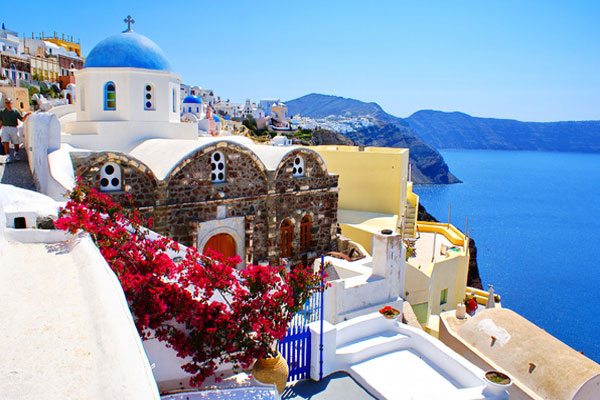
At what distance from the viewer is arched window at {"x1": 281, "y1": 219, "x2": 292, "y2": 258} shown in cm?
1286

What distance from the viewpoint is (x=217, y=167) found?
36.8 ft

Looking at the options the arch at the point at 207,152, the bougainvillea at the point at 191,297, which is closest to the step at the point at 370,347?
the bougainvillea at the point at 191,297

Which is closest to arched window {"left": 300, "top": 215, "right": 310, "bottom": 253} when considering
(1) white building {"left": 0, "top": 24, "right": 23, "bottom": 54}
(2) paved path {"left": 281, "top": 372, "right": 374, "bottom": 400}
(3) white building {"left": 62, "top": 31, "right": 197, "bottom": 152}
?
(3) white building {"left": 62, "top": 31, "right": 197, "bottom": 152}

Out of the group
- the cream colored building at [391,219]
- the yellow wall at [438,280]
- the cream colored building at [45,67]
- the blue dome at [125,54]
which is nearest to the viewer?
the blue dome at [125,54]

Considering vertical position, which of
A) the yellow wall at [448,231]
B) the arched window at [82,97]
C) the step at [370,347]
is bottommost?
the yellow wall at [448,231]

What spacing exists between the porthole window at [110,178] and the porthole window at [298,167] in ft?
16.1

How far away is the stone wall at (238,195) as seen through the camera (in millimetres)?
9852

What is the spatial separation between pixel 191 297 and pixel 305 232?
8.20 meters

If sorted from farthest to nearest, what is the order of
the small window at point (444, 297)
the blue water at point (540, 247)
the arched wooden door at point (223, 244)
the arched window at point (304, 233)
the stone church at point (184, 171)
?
the blue water at point (540, 247)
the small window at point (444, 297)
the arched window at point (304, 233)
the arched wooden door at point (223, 244)
the stone church at point (184, 171)

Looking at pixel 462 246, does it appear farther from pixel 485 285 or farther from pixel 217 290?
pixel 485 285

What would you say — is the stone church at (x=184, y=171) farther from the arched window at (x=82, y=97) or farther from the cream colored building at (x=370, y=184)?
the cream colored building at (x=370, y=184)

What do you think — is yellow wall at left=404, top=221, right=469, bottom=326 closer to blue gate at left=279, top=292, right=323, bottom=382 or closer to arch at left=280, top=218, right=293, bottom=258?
arch at left=280, top=218, right=293, bottom=258

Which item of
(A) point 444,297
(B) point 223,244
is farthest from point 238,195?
(A) point 444,297

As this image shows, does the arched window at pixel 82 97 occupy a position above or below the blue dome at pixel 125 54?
below
